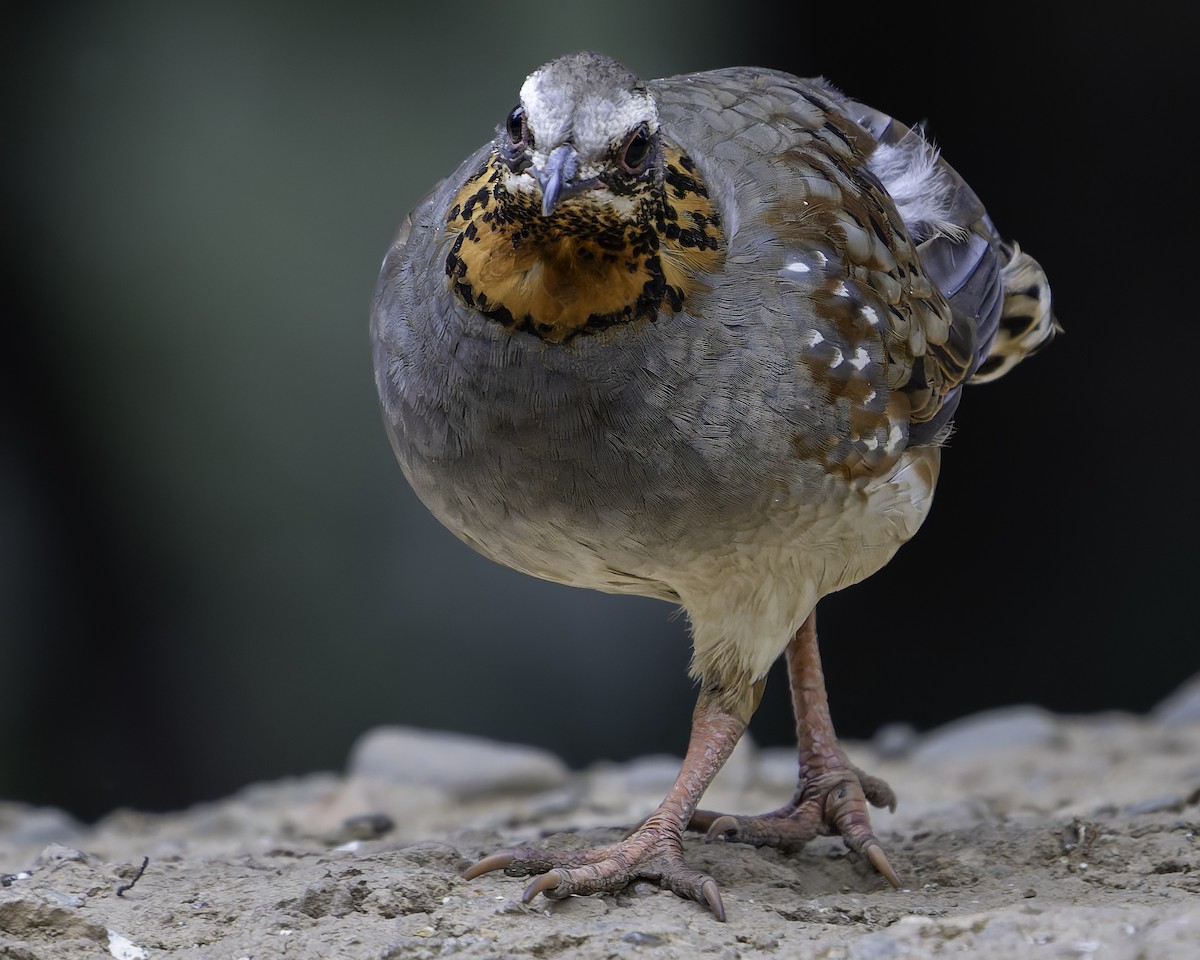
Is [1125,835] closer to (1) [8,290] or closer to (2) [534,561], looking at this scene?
(2) [534,561]

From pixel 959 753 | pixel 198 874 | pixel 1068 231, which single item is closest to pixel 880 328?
pixel 198 874

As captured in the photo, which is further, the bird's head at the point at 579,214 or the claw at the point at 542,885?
the claw at the point at 542,885

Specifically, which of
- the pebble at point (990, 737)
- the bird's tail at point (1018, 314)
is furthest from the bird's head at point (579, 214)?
the pebble at point (990, 737)

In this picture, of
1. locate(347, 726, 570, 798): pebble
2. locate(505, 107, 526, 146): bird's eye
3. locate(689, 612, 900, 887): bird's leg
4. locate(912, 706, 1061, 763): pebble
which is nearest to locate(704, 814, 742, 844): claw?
locate(689, 612, 900, 887): bird's leg

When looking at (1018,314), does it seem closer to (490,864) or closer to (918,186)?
(918,186)

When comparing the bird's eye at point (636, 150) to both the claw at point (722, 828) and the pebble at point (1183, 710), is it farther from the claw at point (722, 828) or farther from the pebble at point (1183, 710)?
the pebble at point (1183, 710)

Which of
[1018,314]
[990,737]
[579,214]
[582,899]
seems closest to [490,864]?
[582,899]
